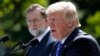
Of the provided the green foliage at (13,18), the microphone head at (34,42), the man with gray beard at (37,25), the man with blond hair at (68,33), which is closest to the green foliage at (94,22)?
the green foliage at (13,18)

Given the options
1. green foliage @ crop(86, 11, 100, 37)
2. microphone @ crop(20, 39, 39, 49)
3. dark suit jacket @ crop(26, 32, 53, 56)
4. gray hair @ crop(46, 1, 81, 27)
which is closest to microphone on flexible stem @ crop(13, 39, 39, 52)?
microphone @ crop(20, 39, 39, 49)

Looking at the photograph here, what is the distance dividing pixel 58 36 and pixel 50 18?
0.19 metres

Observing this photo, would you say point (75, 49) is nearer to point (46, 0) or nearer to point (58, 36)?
point (58, 36)

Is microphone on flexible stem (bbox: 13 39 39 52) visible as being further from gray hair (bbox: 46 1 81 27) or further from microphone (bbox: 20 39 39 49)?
gray hair (bbox: 46 1 81 27)

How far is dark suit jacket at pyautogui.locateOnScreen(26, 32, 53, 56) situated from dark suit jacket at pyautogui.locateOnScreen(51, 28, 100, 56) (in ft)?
3.30

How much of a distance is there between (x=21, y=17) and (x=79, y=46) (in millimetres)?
8142

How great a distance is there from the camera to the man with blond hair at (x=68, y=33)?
221 inches

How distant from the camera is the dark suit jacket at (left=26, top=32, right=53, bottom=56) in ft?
22.2

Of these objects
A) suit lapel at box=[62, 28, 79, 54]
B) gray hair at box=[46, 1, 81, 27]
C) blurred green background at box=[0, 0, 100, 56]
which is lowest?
blurred green background at box=[0, 0, 100, 56]

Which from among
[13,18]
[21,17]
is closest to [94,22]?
[21,17]

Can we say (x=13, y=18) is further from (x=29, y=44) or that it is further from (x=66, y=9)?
(x=66, y=9)

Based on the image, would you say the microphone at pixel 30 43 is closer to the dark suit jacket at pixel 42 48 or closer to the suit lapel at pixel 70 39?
the dark suit jacket at pixel 42 48

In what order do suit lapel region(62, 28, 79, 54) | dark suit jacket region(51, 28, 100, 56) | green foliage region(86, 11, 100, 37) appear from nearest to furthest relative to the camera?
Answer: dark suit jacket region(51, 28, 100, 56) < suit lapel region(62, 28, 79, 54) < green foliage region(86, 11, 100, 37)

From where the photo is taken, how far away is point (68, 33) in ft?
19.0
